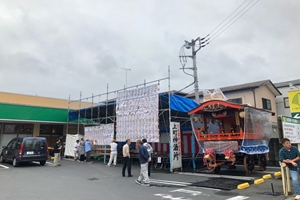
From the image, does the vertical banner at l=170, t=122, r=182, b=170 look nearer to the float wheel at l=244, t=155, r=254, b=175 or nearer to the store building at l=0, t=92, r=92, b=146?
the float wheel at l=244, t=155, r=254, b=175

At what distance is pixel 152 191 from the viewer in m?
7.11

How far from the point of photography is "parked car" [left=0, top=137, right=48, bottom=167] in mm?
12641

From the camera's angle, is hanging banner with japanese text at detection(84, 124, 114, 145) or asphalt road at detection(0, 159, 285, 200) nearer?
asphalt road at detection(0, 159, 285, 200)

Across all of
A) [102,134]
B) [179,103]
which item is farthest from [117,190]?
[102,134]

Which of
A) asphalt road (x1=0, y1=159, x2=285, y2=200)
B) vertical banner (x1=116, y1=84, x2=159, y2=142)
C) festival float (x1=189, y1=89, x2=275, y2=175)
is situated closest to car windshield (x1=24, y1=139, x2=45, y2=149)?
asphalt road (x1=0, y1=159, x2=285, y2=200)

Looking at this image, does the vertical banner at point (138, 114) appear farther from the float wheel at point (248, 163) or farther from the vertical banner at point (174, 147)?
the float wheel at point (248, 163)

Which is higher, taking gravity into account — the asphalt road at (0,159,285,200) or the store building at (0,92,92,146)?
the store building at (0,92,92,146)

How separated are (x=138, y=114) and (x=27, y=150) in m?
6.65

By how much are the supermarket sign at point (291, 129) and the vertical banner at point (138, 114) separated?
5776mm

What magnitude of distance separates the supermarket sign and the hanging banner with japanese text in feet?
33.0

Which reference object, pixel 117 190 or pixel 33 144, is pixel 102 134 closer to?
pixel 33 144

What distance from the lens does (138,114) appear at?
1266cm

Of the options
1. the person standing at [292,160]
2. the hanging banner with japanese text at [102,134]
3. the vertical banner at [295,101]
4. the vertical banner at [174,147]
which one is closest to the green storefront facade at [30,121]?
the hanging banner with japanese text at [102,134]

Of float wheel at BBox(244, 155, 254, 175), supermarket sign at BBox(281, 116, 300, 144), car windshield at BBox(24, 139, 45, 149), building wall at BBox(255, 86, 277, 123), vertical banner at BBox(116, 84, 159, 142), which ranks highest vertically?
building wall at BBox(255, 86, 277, 123)
